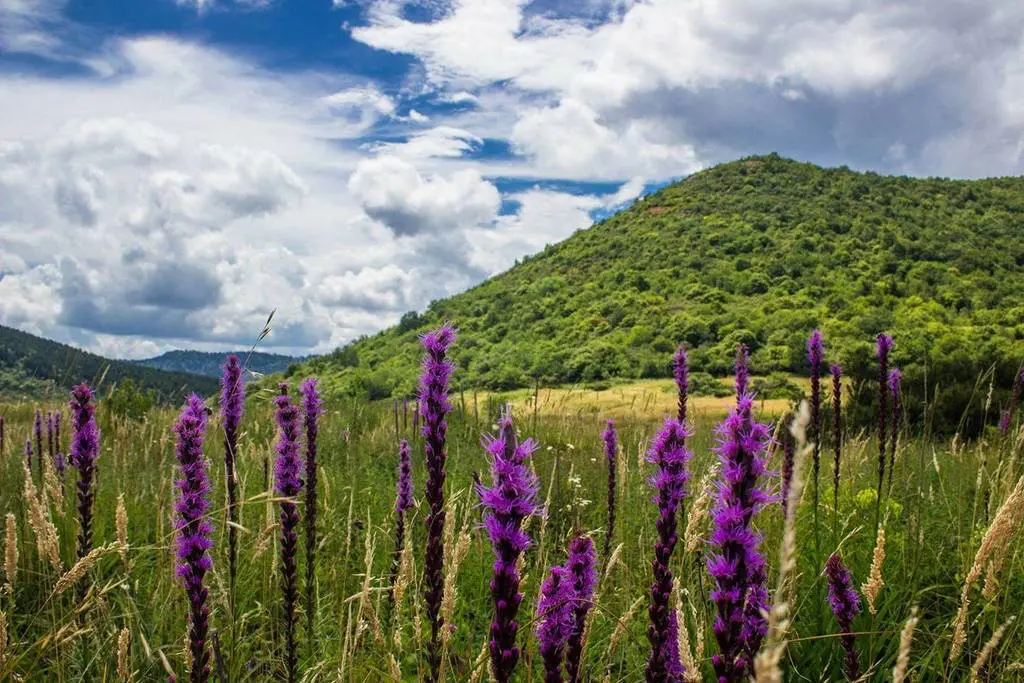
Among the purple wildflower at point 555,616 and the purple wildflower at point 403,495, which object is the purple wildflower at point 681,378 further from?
the purple wildflower at point 555,616

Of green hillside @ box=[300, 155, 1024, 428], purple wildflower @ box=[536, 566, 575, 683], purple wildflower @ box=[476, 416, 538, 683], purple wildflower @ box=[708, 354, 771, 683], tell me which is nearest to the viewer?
purple wildflower @ box=[708, 354, 771, 683]

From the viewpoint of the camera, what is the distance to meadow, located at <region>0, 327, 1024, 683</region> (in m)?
2.42

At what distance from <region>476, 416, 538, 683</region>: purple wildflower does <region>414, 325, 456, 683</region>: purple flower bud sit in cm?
47

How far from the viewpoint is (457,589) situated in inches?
195

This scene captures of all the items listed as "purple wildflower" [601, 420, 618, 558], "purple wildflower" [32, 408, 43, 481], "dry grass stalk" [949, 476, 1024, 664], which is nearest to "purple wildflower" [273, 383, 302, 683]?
"purple wildflower" [601, 420, 618, 558]

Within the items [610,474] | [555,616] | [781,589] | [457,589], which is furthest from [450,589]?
[610,474]

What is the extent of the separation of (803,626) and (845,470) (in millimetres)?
5371

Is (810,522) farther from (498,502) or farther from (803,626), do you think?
(498,502)

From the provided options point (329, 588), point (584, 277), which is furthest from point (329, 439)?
point (584, 277)

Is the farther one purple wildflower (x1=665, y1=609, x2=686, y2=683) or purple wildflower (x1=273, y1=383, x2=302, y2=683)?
purple wildflower (x1=273, y1=383, x2=302, y2=683)

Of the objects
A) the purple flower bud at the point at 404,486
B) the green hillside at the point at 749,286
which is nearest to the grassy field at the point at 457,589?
the purple flower bud at the point at 404,486

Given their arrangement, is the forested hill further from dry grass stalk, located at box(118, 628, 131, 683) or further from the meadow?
dry grass stalk, located at box(118, 628, 131, 683)

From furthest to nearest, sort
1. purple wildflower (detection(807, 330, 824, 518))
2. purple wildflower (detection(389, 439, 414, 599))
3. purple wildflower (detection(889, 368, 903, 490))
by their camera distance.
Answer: purple wildflower (detection(889, 368, 903, 490)), purple wildflower (detection(807, 330, 824, 518)), purple wildflower (detection(389, 439, 414, 599))

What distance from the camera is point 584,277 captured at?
96.4 m
